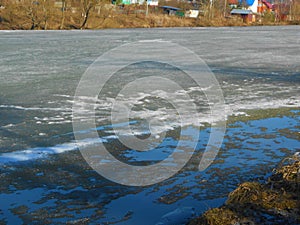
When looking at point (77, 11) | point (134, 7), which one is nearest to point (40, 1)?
point (77, 11)

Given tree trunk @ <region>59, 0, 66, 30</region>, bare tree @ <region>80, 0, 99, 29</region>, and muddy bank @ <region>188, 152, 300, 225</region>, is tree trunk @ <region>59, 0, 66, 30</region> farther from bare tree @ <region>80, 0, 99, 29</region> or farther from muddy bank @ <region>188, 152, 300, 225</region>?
muddy bank @ <region>188, 152, 300, 225</region>

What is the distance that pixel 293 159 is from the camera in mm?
3420

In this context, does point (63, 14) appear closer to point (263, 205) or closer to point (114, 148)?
point (114, 148)

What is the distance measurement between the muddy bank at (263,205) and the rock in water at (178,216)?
0.37ft

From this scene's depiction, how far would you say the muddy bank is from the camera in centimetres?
249

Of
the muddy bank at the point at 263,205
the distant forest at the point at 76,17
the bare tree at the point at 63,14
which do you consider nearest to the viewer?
the muddy bank at the point at 263,205

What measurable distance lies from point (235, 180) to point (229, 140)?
3.70 feet

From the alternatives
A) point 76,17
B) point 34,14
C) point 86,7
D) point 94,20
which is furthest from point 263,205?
point 76,17

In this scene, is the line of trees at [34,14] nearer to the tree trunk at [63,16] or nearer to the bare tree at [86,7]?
the tree trunk at [63,16]

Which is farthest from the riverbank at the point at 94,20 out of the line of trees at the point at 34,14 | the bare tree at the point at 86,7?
the bare tree at the point at 86,7

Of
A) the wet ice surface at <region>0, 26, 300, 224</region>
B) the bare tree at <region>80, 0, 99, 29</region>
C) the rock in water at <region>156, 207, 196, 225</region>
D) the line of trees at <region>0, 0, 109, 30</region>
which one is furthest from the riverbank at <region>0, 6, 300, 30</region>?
the rock in water at <region>156, 207, 196, 225</region>

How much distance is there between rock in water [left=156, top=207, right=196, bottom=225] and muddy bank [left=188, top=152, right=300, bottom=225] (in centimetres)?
11

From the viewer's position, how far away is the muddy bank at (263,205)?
2494 millimetres

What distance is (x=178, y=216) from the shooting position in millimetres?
2744
